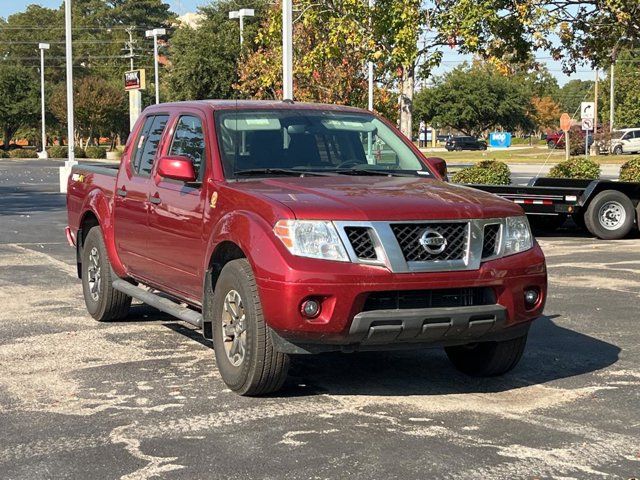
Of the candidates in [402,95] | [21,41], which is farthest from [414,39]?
[21,41]

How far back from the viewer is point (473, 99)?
89.6 metres

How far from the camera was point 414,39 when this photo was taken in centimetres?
2220

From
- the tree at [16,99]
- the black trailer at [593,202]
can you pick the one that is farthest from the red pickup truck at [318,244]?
the tree at [16,99]

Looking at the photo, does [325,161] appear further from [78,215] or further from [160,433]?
[78,215]

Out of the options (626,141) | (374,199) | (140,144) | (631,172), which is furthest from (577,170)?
(626,141)

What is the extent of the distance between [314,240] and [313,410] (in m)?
1.03

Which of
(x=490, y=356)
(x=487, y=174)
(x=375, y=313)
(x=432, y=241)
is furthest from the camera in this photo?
(x=487, y=174)

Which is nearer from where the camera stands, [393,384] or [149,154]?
[393,384]

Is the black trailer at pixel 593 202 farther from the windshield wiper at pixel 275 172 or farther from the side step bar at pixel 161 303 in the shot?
the windshield wiper at pixel 275 172

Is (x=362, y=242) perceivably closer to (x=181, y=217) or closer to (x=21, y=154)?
(x=181, y=217)

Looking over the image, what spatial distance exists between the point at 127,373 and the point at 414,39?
16.4 meters

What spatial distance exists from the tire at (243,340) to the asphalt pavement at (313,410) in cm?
13

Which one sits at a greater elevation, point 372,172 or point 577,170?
point 372,172

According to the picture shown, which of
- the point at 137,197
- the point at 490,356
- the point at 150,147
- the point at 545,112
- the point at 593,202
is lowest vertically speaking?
the point at 490,356
